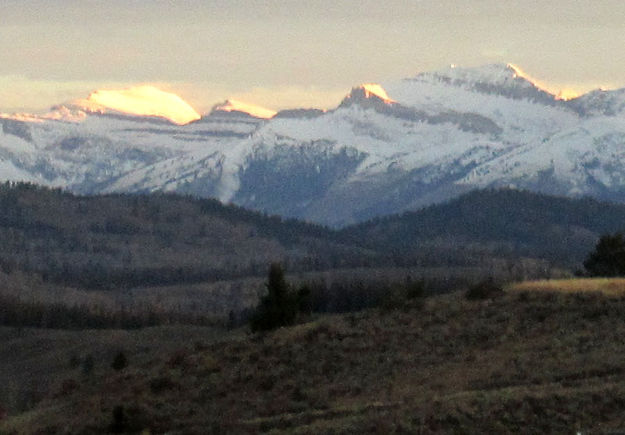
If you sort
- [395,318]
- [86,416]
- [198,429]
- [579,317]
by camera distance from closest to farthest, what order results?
[198,429] < [86,416] < [579,317] < [395,318]

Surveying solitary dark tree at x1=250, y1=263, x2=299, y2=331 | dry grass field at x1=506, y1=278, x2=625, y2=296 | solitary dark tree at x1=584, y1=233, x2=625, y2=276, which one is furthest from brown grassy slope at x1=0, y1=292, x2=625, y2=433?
solitary dark tree at x1=584, y1=233, x2=625, y2=276

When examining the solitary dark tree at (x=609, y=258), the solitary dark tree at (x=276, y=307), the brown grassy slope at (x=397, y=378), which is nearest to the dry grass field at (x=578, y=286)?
the brown grassy slope at (x=397, y=378)

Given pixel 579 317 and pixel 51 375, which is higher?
pixel 579 317

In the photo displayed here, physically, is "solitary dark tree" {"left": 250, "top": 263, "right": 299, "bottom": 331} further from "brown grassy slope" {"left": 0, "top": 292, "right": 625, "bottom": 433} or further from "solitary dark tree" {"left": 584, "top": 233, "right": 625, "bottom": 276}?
"solitary dark tree" {"left": 584, "top": 233, "right": 625, "bottom": 276}

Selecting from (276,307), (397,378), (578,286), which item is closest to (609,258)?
(578,286)

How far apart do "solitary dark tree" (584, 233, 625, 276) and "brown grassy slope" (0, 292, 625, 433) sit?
21.6m

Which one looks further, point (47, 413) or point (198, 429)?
point (47, 413)

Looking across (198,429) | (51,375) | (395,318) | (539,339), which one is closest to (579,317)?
(539,339)

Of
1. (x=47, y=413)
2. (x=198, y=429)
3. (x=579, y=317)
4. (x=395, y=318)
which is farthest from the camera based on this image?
(x=395, y=318)

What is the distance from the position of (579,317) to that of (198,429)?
2300 cm

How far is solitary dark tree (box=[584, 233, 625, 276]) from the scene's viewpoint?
351 feet

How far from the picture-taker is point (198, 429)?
63.3 meters

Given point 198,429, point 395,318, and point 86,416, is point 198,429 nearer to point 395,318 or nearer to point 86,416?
point 86,416

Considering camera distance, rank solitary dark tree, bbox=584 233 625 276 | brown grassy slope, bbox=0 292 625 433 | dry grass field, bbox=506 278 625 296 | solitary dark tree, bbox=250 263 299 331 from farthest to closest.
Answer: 1. solitary dark tree, bbox=584 233 625 276
2. solitary dark tree, bbox=250 263 299 331
3. dry grass field, bbox=506 278 625 296
4. brown grassy slope, bbox=0 292 625 433
